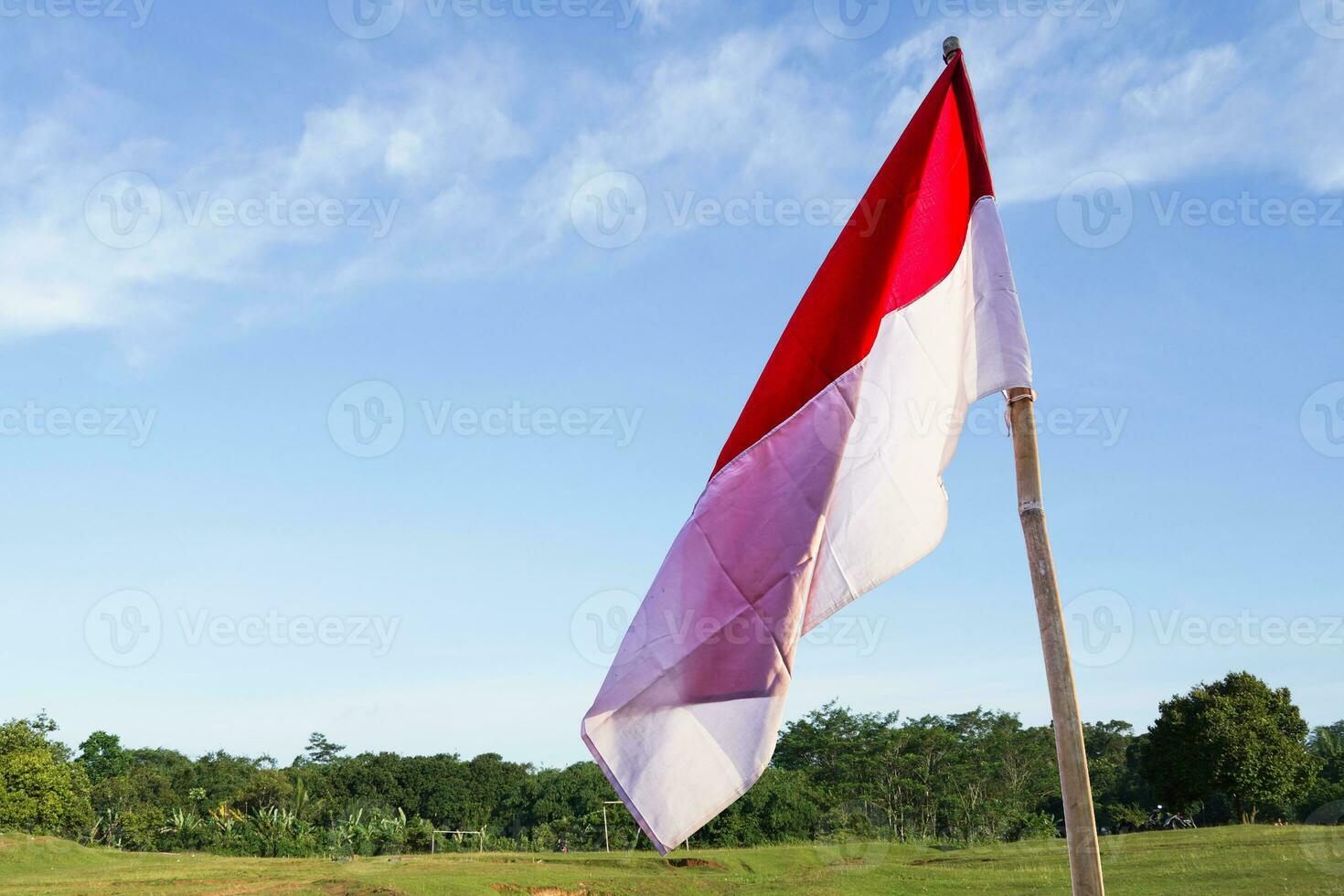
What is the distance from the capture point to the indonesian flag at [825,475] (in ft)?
14.9

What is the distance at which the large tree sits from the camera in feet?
123

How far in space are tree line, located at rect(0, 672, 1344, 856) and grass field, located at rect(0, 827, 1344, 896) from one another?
33.2 ft

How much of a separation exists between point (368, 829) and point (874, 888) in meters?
27.0

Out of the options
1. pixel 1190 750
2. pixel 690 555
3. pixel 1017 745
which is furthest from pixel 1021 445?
pixel 1017 745

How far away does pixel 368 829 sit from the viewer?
42.3m

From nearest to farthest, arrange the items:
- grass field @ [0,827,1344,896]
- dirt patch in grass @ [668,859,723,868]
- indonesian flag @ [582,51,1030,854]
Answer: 1. indonesian flag @ [582,51,1030,854]
2. grass field @ [0,827,1344,896]
3. dirt patch in grass @ [668,859,723,868]

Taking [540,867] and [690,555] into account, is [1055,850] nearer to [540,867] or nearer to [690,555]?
[540,867]

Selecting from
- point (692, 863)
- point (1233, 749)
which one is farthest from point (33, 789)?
point (1233, 749)

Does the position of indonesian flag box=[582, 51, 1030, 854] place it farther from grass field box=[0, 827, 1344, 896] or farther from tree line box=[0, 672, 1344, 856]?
tree line box=[0, 672, 1344, 856]

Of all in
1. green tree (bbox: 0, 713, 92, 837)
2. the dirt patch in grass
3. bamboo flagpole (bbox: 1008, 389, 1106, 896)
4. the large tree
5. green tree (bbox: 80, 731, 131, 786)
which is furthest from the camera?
green tree (bbox: 80, 731, 131, 786)

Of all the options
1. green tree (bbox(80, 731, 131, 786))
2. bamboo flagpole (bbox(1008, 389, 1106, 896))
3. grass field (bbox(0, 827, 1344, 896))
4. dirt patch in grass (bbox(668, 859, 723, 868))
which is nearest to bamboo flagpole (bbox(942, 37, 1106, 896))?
bamboo flagpole (bbox(1008, 389, 1106, 896))

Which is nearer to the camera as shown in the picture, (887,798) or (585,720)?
(585,720)

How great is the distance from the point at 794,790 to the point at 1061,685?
44417 millimetres

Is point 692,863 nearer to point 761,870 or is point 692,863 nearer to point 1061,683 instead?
point 761,870
